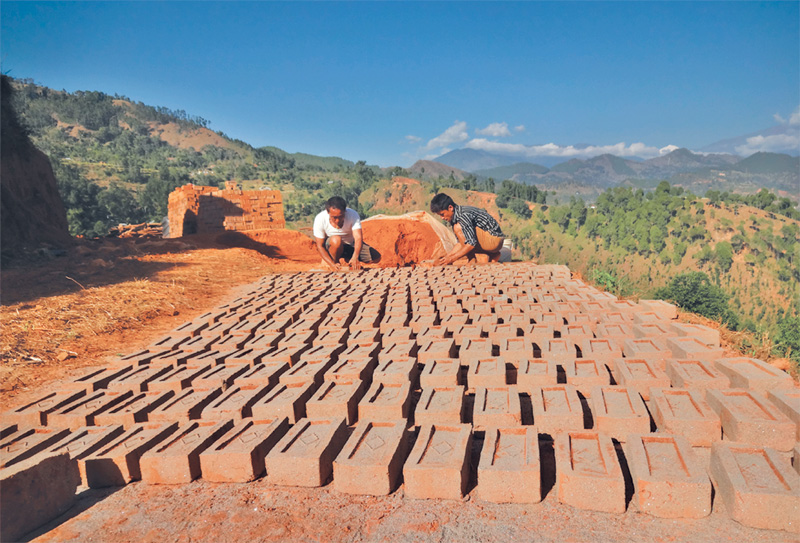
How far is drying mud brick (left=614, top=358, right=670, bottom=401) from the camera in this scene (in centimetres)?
241

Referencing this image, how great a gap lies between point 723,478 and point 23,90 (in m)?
85.8

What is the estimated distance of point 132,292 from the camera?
5.94m

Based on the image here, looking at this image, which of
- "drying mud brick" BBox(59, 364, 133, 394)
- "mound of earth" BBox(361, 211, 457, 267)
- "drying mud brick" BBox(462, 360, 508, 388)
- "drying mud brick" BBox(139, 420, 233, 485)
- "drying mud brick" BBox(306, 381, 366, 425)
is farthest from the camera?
"mound of earth" BBox(361, 211, 457, 267)

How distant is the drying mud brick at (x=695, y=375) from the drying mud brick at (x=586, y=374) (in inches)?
13.6

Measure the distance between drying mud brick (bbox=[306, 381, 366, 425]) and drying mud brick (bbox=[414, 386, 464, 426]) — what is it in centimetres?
38

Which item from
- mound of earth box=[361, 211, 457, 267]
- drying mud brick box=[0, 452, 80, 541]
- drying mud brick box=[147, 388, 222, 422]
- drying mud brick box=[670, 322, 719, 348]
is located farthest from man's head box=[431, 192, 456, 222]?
drying mud brick box=[0, 452, 80, 541]

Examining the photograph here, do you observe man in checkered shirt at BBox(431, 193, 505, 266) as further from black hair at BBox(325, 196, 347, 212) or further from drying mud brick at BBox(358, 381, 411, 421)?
drying mud brick at BBox(358, 381, 411, 421)

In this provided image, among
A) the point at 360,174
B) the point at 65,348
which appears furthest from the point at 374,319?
the point at 360,174

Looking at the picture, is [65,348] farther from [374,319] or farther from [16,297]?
[374,319]

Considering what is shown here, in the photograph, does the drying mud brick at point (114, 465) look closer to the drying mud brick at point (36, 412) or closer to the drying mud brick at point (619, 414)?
the drying mud brick at point (36, 412)

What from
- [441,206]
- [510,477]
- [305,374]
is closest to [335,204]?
[441,206]

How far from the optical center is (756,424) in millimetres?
1896

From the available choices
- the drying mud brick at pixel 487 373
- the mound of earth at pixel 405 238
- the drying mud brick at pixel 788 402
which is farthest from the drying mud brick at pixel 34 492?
the mound of earth at pixel 405 238

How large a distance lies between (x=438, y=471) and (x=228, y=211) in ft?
39.6
